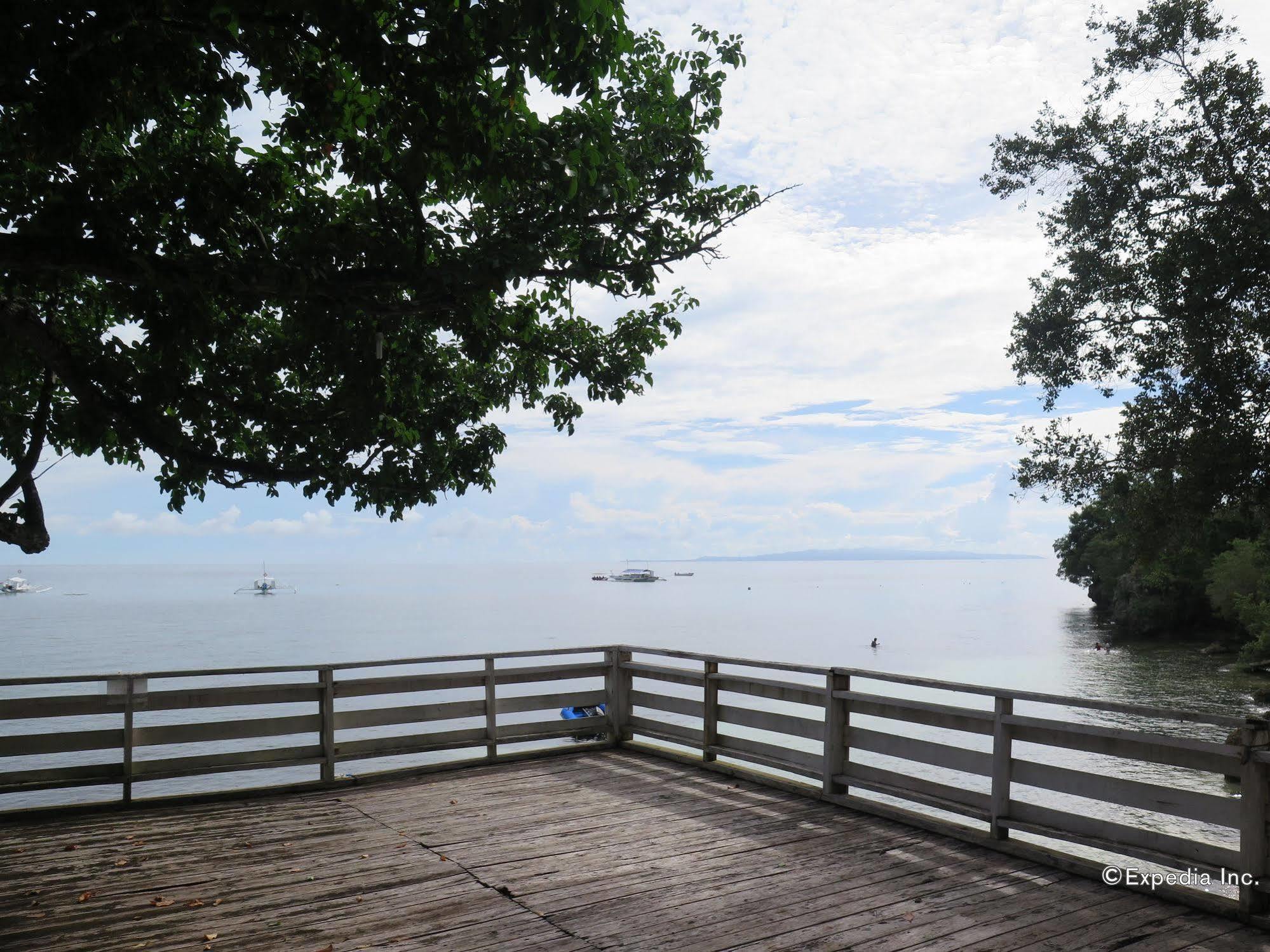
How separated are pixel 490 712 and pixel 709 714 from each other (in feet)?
7.01

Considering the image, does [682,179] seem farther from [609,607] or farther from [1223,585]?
[609,607]

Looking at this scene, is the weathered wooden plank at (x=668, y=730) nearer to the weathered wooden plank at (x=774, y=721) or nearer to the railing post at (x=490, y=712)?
the weathered wooden plank at (x=774, y=721)

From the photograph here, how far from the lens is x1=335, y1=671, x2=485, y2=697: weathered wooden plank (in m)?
8.51

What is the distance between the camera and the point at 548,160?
6441 millimetres

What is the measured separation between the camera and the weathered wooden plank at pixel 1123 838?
17.2 ft

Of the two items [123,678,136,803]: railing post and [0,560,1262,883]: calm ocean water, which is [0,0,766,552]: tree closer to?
[123,678,136,803]: railing post

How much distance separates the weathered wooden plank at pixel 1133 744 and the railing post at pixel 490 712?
484cm

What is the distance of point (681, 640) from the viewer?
7050cm

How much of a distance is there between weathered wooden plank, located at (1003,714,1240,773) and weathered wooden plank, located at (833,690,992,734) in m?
0.24

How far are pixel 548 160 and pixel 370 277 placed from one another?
148 cm

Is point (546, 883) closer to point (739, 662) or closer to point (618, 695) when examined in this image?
point (739, 662)

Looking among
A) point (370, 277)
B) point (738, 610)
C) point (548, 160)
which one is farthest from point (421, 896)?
point (738, 610)

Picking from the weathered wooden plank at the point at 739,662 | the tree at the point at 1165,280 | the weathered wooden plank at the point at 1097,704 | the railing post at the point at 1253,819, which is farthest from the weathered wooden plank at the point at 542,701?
the tree at the point at 1165,280

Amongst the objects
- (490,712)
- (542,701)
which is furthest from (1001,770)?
(490,712)
